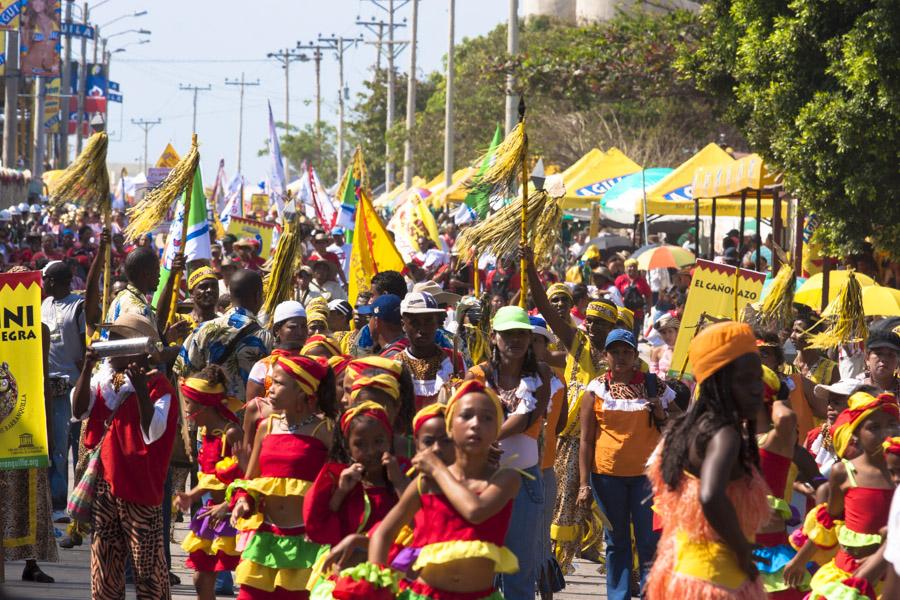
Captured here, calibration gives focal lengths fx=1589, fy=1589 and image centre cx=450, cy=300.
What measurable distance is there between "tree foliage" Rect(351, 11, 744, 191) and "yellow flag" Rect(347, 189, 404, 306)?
7.67ft

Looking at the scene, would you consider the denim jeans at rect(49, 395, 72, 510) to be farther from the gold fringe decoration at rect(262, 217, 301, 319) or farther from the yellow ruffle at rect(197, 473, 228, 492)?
the yellow ruffle at rect(197, 473, 228, 492)

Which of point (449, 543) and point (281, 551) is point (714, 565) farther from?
point (281, 551)

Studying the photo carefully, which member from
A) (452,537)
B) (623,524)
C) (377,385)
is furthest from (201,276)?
(452,537)

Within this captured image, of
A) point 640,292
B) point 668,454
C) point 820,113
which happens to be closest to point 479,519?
point 668,454

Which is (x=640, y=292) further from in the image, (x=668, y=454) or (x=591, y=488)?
(x=668, y=454)

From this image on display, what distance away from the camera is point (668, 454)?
5.23 m

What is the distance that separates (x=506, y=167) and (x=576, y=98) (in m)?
15.4

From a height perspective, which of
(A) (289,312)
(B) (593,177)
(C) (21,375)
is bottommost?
(C) (21,375)

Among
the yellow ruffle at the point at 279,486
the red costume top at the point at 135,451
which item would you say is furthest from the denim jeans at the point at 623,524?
the yellow ruffle at the point at 279,486

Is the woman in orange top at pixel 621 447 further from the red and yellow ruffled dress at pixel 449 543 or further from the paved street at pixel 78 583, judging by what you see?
the red and yellow ruffled dress at pixel 449 543

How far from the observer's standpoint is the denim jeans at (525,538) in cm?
728

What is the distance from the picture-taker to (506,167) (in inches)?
356

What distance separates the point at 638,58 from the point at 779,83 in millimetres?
7501

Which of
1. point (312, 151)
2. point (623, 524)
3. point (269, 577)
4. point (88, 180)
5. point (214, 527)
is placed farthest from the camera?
point (312, 151)
